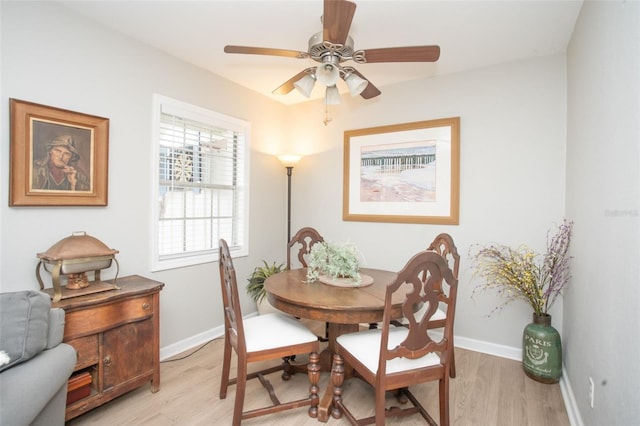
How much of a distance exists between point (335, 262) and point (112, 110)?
2.06 m

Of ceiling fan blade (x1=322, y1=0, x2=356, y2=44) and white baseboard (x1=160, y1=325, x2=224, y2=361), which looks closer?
ceiling fan blade (x1=322, y1=0, x2=356, y2=44)

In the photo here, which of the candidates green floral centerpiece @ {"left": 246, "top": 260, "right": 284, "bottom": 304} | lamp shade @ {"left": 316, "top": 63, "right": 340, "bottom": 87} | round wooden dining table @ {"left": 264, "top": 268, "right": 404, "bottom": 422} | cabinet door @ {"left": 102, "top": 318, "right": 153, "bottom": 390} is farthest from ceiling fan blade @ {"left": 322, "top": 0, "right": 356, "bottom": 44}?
green floral centerpiece @ {"left": 246, "top": 260, "right": 284, "bottom": 304}

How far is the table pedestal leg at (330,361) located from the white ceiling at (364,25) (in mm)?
2250

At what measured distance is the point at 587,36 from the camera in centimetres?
195

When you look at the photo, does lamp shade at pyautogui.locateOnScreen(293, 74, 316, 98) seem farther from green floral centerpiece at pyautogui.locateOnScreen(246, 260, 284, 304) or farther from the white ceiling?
green floral centerpiece at pyautogui.locateOnScreen(246, 260, 284, 304)

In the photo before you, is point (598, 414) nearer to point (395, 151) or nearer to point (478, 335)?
point (478, 335)

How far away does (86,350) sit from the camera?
1.89 metres

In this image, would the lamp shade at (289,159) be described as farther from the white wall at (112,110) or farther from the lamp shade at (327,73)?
the lamp shade at (327,73)

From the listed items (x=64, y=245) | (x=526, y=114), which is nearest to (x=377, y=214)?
(x=526, y=114)

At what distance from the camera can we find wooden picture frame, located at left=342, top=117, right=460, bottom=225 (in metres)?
3.13

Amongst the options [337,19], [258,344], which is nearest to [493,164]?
[337,19]

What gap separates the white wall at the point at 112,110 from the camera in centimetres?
196

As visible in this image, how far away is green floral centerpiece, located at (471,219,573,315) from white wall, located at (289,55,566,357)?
0.32 ft

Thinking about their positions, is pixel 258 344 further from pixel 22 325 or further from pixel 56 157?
pixel 56 157
